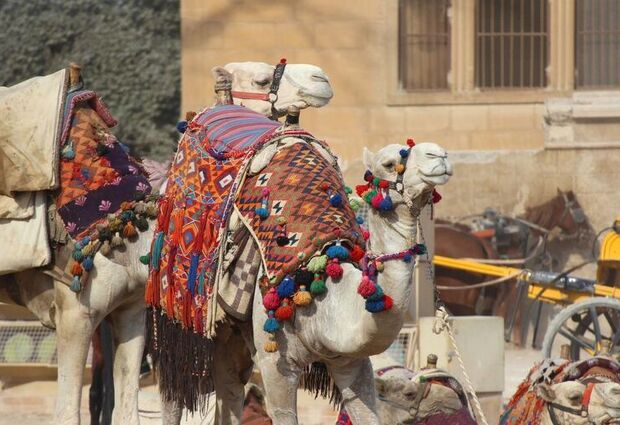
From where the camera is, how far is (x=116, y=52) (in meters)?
26.4

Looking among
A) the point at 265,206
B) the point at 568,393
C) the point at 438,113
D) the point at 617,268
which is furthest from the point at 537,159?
the point at 265,206

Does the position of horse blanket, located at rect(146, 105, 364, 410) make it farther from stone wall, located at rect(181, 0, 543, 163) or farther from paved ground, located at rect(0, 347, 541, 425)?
stone wall, located at rect(181, 0, 543, 163)

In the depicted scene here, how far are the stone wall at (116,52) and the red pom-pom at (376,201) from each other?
18148 mm

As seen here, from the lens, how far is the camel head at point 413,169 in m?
7.53

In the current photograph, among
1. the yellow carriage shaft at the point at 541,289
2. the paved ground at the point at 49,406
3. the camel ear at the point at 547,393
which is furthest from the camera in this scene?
the yellow carriage shaft at the point at 541,289

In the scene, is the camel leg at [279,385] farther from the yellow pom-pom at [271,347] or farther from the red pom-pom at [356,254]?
the red pom-pom at [356,254]

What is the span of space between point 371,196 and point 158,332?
→ 194cm

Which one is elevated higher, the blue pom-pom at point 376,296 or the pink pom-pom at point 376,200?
the pink pom-pom at point 376,200

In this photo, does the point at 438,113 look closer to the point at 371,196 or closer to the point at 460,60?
the point at 460,60

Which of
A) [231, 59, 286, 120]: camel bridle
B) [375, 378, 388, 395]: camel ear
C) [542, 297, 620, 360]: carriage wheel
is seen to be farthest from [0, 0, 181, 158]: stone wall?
[231, 59, 286, 120]: camel bridle

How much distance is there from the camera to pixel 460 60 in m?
23.8

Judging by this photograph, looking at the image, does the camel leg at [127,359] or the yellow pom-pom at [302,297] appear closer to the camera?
the yellow pom-pom at [302,297]

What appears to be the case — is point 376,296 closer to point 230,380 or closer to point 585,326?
point 230,380

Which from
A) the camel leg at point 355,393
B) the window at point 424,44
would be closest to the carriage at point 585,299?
the camel leg at point 355,393
